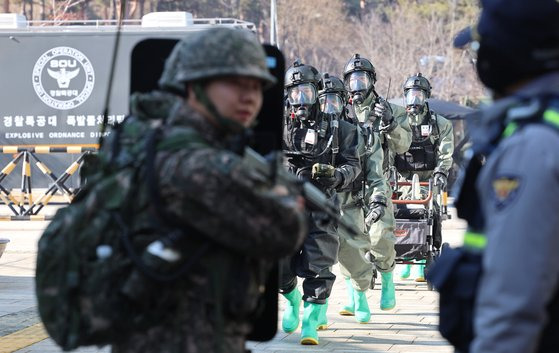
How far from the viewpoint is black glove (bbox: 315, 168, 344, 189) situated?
913 cm

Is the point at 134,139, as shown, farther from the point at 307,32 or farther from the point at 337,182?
the point at 307,32

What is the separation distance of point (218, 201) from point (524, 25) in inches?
37.6

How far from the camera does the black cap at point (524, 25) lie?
10.2 feet

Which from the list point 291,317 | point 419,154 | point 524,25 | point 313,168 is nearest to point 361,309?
point 291,317

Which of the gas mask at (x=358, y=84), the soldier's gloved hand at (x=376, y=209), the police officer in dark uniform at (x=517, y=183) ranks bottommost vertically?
the soldier's gloved hand at (x=376, y=209)

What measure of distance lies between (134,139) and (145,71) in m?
1.12

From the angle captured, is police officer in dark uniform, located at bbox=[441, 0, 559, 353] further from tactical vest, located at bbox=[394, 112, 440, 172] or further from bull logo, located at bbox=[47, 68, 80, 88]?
bull logo, located at bbox=[47, 68, 80, 88]

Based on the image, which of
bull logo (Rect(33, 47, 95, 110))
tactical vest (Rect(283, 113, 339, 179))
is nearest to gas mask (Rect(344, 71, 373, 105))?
tactical vest (Rect(283, 113, 339, 179))

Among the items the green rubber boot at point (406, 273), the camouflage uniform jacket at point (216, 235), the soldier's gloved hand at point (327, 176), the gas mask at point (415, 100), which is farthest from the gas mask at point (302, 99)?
the camouflage uniform jacket at point (216, 235)

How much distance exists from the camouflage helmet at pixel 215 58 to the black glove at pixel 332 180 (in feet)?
17.3

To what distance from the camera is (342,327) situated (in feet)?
32.6

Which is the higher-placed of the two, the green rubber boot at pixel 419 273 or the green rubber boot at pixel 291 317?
the green rubber boot at pixel 291 317

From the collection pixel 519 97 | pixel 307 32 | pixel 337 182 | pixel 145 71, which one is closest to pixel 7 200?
pixel 337 182

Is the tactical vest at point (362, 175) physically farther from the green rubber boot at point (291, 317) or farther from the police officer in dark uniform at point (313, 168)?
the green rubber boot at point (291, 317)
